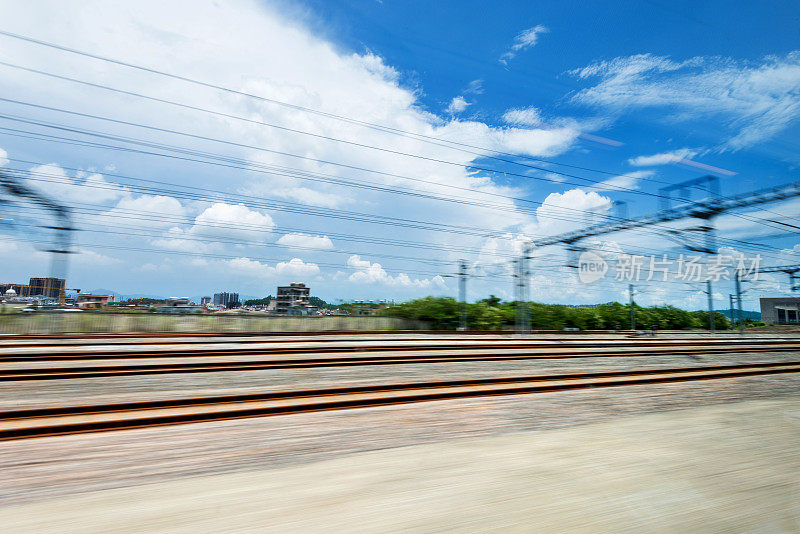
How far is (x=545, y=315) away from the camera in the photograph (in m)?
43.9

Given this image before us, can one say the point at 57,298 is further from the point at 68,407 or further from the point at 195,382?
the point at 68,407

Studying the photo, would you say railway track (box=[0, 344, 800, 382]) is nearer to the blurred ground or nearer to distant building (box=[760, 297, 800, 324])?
the blurred ground

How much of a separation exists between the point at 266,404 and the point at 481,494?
3.44m

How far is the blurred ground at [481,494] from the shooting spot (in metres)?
2.35

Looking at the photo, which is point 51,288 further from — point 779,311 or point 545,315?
point 779,311

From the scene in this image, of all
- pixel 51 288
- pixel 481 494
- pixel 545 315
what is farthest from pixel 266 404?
pixel 545 315

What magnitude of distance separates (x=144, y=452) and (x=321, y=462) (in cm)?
164

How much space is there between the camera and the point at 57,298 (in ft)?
64.3

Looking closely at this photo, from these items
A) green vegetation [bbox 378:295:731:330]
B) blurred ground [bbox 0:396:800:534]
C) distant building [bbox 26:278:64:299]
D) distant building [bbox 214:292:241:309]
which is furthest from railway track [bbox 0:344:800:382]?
distant building [bbox 214:292:241:309]

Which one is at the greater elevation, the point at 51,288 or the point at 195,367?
the point at 51,288

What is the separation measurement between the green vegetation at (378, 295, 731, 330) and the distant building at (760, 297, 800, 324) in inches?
1266

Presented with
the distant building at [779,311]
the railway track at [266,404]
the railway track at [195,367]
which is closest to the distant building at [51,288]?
the railway track at [195,367]

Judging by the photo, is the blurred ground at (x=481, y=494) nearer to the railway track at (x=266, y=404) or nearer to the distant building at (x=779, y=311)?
the railway track at (x=266, y=404)

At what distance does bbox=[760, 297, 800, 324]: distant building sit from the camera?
80188 mm
